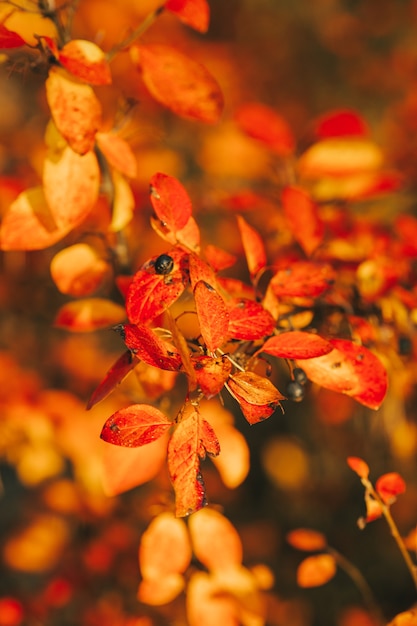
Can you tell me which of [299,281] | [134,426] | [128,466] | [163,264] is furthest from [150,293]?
[128,466]

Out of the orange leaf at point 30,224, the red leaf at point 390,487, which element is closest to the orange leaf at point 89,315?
the orange leaf at point 30,224

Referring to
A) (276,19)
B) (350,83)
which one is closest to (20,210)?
(350,83)

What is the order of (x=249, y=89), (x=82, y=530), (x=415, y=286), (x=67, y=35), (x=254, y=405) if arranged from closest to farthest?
(x=254, y=405), (x=67, y=35), (x=415, y=286), (x=82, y=530), (x=249, y=89)

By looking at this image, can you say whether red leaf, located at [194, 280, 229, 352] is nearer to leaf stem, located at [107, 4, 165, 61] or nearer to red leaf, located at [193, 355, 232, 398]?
red leaf, located at [193, 355, 232, 398]

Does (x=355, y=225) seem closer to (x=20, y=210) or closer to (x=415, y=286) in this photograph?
(x=415, y=286)

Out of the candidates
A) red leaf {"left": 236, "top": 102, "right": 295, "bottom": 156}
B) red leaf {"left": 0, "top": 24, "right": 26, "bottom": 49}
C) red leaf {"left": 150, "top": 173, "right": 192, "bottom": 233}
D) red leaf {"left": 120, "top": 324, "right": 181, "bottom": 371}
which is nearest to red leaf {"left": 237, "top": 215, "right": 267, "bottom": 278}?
red leaf {"left": 150, "top": 173, "right": 192, "bottom": 233}

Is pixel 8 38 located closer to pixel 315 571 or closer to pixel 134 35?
pixel 134 35
